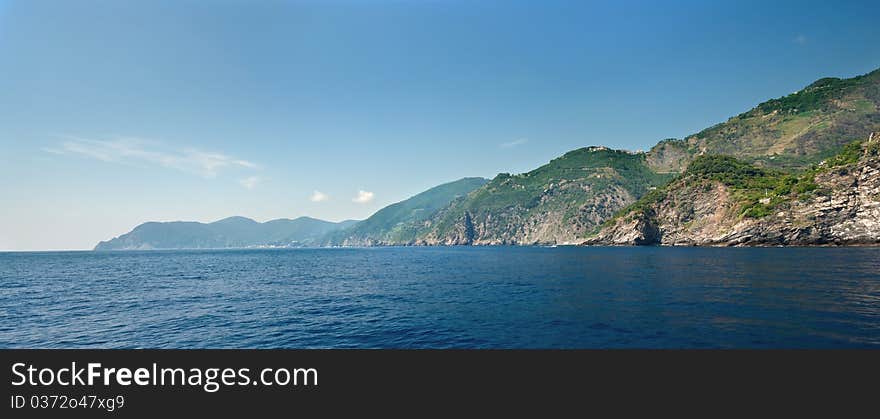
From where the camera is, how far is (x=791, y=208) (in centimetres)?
12650

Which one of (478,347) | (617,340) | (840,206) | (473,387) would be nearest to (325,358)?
(473,387)

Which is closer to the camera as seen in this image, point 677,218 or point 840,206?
point 840,206

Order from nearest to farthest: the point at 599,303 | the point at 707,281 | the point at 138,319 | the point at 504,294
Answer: the point at 138,319 < the point at 599,303 < the point at 504,294 < the point at 707,281

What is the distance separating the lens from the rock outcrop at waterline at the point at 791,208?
111m

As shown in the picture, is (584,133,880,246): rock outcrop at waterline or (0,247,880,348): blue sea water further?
(584,133,880,246): rock outcrop at waterline

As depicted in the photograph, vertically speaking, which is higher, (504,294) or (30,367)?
(30,367)

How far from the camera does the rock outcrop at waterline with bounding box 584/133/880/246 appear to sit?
111125 millimetres

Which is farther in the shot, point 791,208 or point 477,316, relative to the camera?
point 791,208

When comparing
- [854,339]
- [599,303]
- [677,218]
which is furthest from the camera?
[677,218]

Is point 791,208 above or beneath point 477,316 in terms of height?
above

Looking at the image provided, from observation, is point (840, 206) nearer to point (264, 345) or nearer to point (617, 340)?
point (617, 340)

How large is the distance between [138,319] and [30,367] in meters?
26.3

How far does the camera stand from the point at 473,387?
1177cm

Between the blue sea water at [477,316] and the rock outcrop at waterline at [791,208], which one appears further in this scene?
the rock outcrop at waterline at [791,208]
